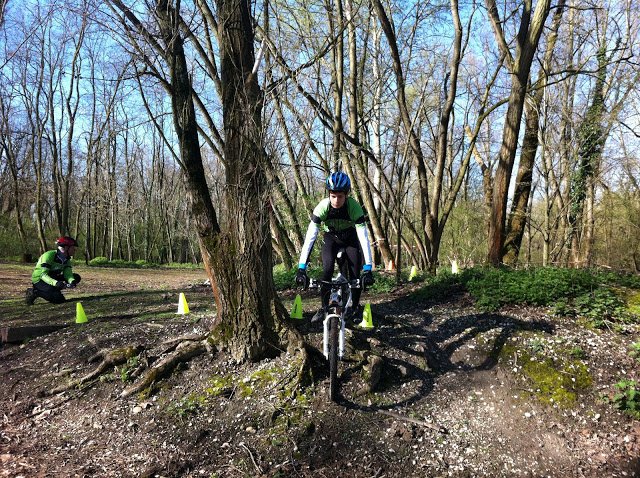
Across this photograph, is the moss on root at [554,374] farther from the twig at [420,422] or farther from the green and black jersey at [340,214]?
the green and black jersey at [340,214]

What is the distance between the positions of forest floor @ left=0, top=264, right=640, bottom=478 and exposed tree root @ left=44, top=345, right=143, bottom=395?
3.4 inches

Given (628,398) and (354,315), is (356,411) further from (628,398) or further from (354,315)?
(628,398)

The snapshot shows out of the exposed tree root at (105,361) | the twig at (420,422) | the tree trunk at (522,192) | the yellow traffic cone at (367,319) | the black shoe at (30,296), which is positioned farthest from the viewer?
the tree trunk at (522,192)

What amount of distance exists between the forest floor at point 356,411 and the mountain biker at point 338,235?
0.85 m

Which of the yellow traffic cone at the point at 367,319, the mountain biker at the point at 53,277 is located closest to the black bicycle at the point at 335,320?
the yellow traffic cone at the point at 367,319

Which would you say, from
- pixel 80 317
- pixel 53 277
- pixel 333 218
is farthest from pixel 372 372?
pixel 53 277

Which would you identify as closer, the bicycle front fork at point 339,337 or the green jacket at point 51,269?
the bicycle front fork at point 339,337

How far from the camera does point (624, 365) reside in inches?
181

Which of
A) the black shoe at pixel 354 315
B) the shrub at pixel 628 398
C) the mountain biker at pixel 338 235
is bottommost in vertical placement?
the shrub at pixel 628 398

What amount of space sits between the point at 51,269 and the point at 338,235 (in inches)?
266

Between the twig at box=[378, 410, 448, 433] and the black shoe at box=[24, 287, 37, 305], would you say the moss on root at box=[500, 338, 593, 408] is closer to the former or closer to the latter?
the twig at box=[378, 410, 448, 433]

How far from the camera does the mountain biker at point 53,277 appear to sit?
8406 millimetres

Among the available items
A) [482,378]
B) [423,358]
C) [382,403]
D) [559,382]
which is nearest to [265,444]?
[382,403]

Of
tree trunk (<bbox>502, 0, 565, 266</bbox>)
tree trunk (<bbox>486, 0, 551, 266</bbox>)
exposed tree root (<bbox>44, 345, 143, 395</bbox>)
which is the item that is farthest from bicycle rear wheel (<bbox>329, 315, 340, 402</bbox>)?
tree trunk (<bbox>502, 0, 565, 266</bbox>)
